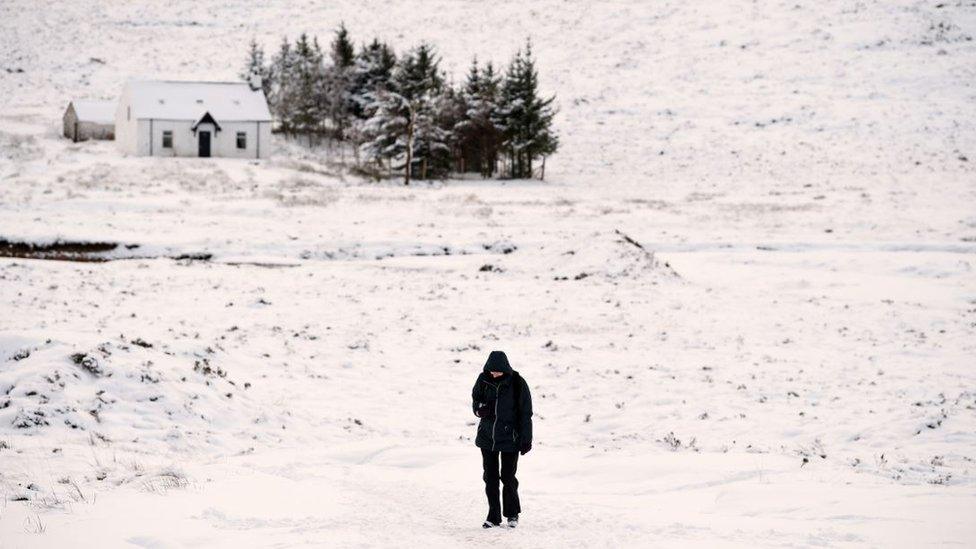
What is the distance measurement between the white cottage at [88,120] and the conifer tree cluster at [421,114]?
13.4 meters

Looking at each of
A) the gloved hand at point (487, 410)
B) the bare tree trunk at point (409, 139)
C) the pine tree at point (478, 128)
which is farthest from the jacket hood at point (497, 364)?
the pine tree at point (478, 128)

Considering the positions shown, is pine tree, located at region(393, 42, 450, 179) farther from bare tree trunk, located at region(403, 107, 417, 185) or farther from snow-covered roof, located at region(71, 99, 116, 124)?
snow-covered roof, located at region(71, 99, 116, 124)

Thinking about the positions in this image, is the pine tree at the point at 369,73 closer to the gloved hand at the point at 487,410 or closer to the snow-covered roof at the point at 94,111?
the snow-covered roof at the point at 94,111

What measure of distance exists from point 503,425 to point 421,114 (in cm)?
5485

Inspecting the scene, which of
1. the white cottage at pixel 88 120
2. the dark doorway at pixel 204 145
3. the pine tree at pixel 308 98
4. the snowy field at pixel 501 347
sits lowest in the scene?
the snowy field at pixel 501 347

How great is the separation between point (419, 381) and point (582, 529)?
8098 millimetres

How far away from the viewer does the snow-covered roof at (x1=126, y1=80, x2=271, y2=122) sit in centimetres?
6444

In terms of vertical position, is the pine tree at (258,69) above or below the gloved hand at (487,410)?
above

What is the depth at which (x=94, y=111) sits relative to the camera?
7031cm

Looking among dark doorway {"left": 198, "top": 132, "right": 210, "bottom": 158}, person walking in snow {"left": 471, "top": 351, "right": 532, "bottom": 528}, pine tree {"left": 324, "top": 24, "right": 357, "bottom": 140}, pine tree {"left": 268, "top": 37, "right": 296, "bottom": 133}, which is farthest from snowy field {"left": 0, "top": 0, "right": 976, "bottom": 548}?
pine tree {"left": 268, "top": 37, "right": 296, "bottom": 133}

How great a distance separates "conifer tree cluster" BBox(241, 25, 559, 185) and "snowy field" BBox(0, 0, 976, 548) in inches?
184

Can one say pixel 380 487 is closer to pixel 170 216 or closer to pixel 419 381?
pixel 419 381

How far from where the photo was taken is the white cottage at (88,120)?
68.6 m

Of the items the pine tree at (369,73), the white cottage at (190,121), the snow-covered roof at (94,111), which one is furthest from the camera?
the pine tree at (369,73)
